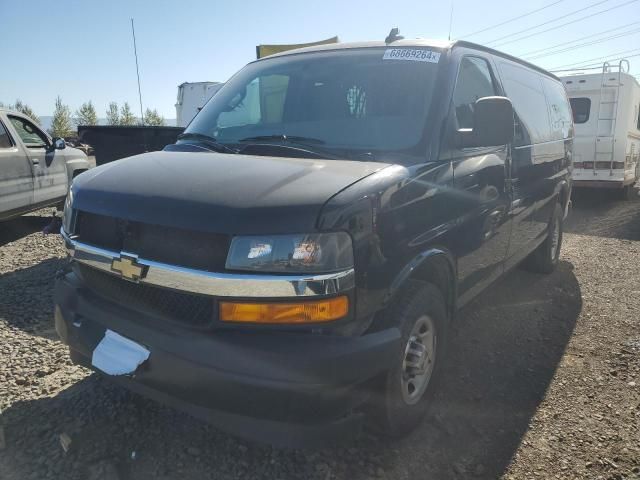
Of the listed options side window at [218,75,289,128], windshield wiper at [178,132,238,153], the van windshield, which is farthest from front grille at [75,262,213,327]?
side window at [218,75,289,128]

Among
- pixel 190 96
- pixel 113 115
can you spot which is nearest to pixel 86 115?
pixel 113 115

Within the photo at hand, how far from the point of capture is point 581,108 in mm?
10414

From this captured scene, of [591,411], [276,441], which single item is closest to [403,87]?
[276,441]

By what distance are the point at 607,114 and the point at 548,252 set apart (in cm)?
642

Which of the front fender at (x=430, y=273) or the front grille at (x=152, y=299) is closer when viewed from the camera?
the front grille at (x=152, y=299)

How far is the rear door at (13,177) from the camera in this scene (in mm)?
6086

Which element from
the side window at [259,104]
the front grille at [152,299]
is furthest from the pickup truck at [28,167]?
the front grille at [152,299]

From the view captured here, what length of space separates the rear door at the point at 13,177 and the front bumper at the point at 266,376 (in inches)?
201

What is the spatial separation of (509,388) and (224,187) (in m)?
2.31

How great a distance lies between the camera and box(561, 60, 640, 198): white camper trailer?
9.99 meters

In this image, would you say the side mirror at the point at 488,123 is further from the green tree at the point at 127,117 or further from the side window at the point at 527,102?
the green tree at the point at 127,117

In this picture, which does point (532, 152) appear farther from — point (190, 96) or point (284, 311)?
point (190, 96)

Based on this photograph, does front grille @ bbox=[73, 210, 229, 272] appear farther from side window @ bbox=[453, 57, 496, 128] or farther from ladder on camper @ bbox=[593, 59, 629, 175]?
ladder on camper @ bbox=[593, 59, 629, 175]

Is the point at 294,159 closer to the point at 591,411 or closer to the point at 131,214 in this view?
the point at 131,214
